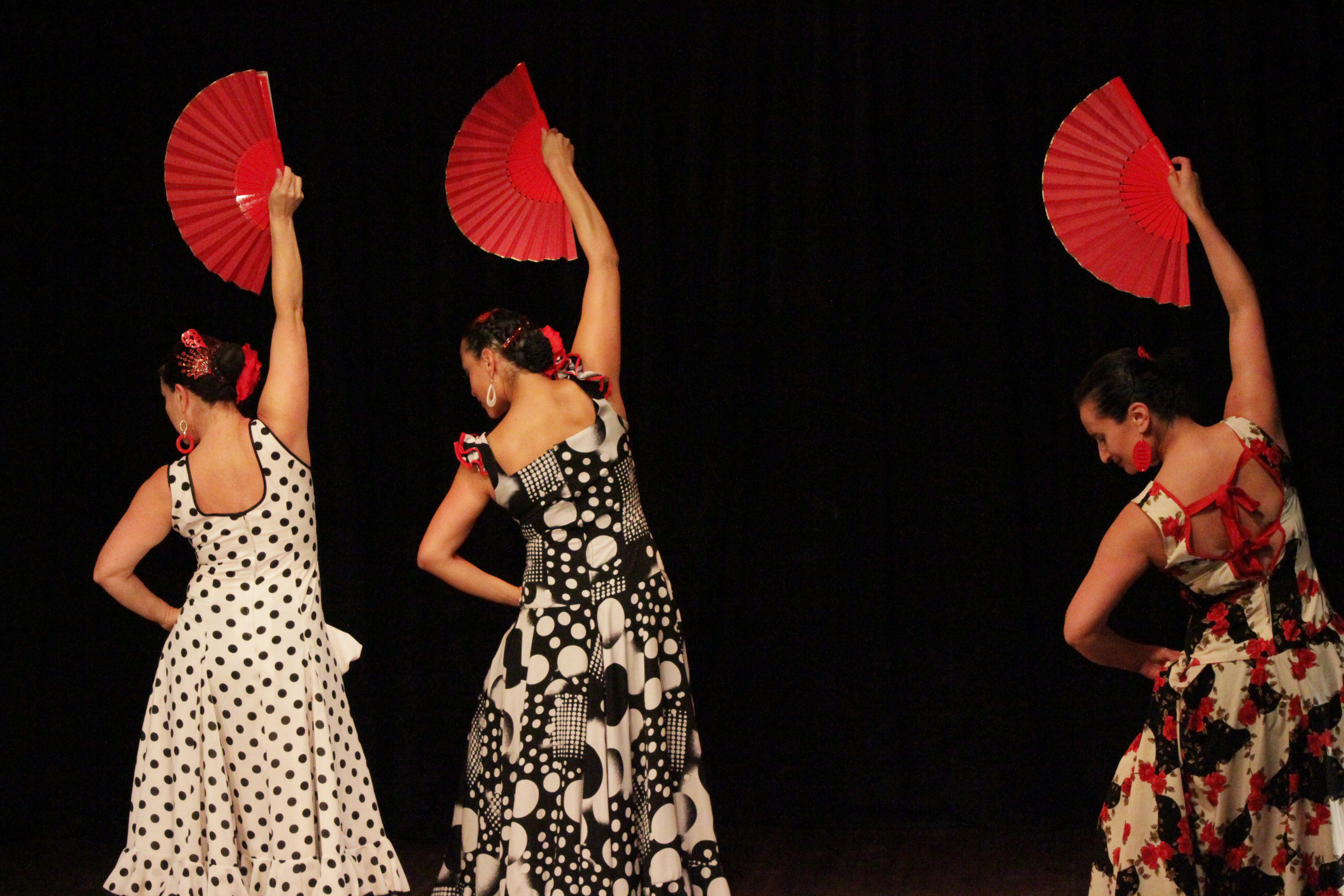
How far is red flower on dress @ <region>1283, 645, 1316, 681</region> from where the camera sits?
2312mm

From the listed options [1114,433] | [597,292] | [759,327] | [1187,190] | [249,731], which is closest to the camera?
[1114,433]

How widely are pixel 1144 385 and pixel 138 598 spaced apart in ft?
7.86

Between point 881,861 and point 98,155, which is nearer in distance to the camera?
point 881,861

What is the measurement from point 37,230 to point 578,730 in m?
2.84

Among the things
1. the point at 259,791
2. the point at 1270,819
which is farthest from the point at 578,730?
the point at 1270,819

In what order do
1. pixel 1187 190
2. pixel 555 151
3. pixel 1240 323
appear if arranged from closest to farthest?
pixel 1240 323, pixel 1187 190, pixel 555 151

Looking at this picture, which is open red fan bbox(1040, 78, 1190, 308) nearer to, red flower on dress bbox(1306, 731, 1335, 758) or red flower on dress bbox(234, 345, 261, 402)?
red flower on dress bbox(1306, 731, 1335, 758)

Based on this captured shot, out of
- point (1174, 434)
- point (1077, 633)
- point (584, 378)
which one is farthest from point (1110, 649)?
point (584, 378)

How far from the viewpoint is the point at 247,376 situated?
2.94m

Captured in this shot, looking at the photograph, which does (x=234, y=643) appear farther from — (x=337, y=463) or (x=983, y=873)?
(x=983, y=873)

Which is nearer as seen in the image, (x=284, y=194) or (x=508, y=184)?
(x=284, y=194)

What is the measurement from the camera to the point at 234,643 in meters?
→ 2.87

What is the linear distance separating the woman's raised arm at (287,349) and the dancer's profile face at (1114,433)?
5.70 feet

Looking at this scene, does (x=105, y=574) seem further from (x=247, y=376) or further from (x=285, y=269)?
(x=285, y=269)
